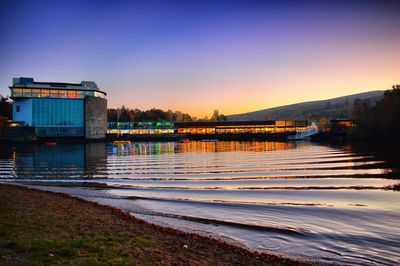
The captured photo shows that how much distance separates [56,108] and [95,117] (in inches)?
718

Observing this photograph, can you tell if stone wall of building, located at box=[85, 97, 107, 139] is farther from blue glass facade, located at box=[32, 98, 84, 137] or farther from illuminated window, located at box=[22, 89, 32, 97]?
illuminated window, located at box=[22, 89, 32, 97]

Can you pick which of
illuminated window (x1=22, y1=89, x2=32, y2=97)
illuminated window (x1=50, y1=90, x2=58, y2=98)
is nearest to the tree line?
illuminated window (x1=50, y1=90, x2=58, y2=98)

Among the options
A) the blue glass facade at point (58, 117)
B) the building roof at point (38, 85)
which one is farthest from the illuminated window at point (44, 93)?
the blue glass facade at point (58, 117)

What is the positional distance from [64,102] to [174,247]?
155489 millimetres

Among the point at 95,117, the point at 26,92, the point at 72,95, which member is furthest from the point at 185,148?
the point at 26,92

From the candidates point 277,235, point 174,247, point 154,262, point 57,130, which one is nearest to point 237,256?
point 174,247

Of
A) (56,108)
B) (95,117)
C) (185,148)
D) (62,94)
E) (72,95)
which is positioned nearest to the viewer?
(185,148)

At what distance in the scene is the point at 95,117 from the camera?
158 m

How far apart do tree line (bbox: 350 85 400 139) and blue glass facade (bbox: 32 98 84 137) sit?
127 m

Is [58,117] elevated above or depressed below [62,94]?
below

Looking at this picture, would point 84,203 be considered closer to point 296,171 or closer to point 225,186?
point 225,186

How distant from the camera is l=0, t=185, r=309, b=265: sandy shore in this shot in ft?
31.6

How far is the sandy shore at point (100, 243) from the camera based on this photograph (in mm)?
9625

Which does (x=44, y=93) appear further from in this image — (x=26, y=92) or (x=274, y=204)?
(x=274, y=204)
